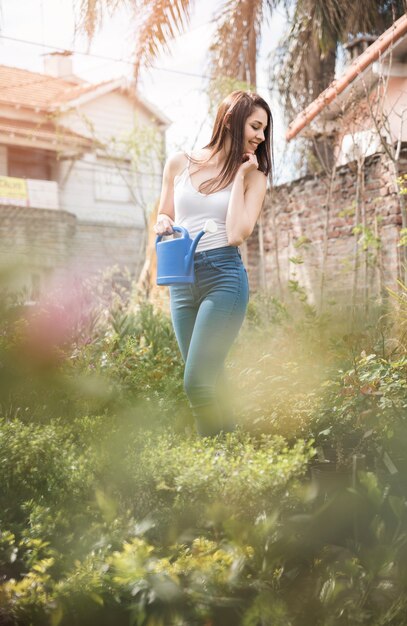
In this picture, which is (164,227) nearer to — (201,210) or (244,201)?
(201,210)

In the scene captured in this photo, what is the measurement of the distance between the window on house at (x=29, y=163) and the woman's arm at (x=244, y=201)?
1509 centimetres

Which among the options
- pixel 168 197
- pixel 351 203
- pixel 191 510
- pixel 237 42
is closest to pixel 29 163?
pixel 237 42

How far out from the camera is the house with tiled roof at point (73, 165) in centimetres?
1534

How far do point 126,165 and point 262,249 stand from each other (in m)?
10.0

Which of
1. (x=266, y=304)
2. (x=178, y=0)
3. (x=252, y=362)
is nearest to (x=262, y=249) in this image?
(x=266, y=304)

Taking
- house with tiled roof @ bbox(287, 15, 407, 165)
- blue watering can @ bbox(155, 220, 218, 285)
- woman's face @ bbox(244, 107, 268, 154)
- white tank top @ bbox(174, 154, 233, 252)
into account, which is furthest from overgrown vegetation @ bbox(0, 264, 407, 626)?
house with tiled roof @ bbox(287, 15, 407, 165)

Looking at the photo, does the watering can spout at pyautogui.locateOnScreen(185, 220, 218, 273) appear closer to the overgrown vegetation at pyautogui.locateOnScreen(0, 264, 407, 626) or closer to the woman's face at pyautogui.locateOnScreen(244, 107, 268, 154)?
the woman's face at pyautogui.locateOnScreen(244, 107, 268, 154)

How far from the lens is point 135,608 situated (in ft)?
6.40

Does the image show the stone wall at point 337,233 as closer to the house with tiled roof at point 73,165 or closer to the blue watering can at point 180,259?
the blue watering can at point 180,259

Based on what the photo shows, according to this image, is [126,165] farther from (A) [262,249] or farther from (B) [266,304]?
(B) [266,304]

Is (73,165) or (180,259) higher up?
(73,165)

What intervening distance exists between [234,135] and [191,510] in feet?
4.67

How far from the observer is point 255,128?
2.91m

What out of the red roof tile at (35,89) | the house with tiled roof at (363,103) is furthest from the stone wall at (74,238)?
the house with tiled roof at (363,103)
